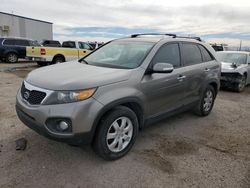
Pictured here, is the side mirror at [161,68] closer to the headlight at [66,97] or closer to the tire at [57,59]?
the headlight at [66,97]

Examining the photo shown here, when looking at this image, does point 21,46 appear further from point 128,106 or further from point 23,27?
point 23,27

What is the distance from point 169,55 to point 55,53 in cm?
1035

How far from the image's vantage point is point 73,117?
276cm

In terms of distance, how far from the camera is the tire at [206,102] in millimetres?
5117

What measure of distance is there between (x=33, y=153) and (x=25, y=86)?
0.98 metres

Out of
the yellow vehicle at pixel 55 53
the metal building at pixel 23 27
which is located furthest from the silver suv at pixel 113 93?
the metal building at pixel 23 27

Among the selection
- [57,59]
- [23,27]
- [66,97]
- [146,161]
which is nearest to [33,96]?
[66,97]

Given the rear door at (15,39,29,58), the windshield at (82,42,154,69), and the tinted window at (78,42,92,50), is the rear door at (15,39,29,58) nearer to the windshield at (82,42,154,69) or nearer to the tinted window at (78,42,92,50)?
the tinted window at (78,42,92,50)

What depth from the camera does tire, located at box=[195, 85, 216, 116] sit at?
16.8 ft

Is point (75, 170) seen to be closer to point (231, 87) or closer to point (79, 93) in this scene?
point (79, 93)

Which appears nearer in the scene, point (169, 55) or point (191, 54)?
point (169, 55)

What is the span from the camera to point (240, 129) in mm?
4750

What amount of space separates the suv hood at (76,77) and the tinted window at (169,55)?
0.74 m

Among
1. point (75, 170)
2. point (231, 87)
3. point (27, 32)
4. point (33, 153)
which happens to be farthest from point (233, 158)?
point (27, 32)
